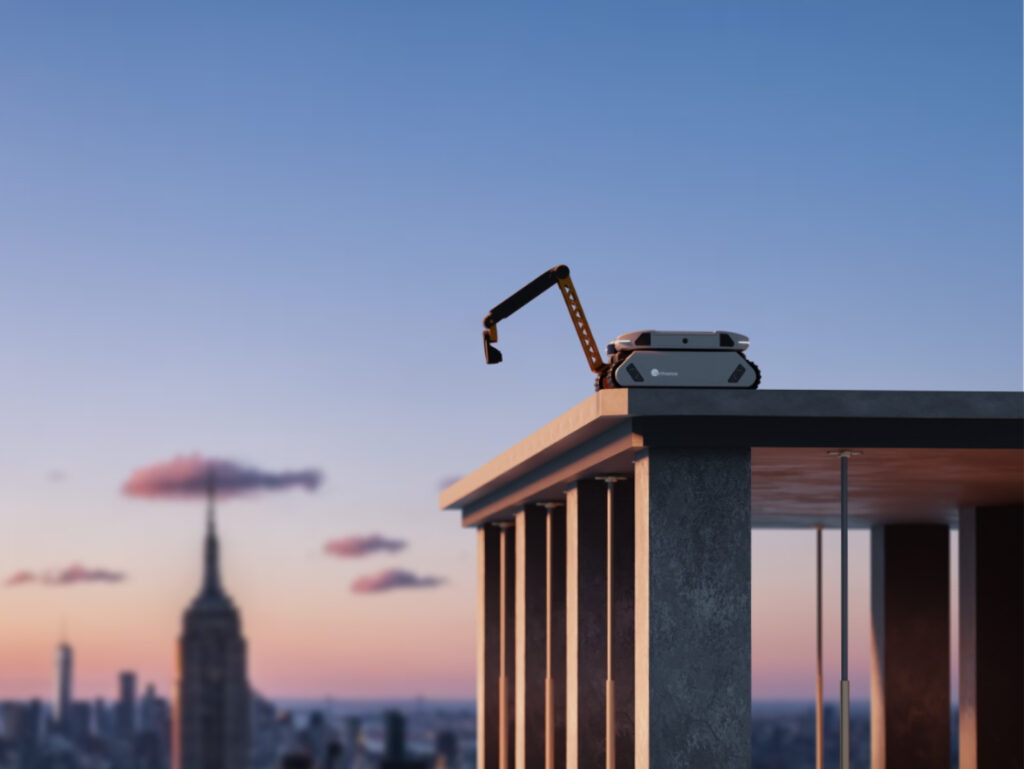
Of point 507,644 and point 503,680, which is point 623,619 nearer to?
point 507,644

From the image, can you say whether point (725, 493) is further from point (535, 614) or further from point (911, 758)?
point (911, 758)

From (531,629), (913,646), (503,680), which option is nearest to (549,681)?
(531,629)

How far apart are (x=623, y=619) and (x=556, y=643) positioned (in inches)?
156

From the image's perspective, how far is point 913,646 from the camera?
30188 millimetres

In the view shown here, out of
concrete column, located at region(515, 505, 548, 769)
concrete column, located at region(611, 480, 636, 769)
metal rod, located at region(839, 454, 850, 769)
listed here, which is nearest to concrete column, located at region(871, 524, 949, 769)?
concrete column, located at region(515, 505, 548, 769)

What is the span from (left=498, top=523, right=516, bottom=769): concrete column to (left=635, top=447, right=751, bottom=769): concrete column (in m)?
12.4

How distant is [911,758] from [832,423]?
14.6m

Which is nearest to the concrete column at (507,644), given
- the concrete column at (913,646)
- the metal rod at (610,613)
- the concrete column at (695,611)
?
the concrete column at (913,646)

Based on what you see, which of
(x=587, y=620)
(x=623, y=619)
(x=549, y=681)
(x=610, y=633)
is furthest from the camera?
(x=549, y=681)

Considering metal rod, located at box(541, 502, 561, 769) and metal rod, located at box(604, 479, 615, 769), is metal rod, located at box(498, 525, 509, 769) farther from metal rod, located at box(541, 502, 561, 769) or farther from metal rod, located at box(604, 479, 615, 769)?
metal rod, located at box(604, 479, 615, 769)

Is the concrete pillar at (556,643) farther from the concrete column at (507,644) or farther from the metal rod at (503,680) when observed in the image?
the metal rod at (503,680)

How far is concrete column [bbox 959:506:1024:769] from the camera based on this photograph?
26.0 m

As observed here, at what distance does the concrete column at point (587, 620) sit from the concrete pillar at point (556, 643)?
6.96ft

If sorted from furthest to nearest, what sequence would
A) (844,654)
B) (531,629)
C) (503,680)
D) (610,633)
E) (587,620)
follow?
(503,680)
(531,629)
(587,620)
(610,633)
(844,654)
